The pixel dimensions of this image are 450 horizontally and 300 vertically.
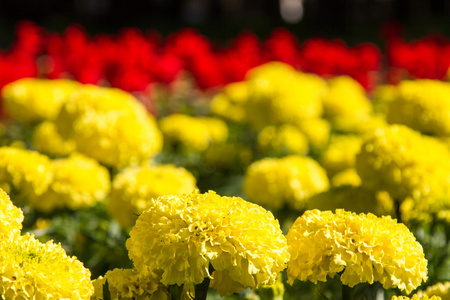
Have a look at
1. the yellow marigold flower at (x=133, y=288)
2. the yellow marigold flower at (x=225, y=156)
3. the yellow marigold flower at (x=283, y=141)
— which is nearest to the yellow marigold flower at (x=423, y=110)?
the yellow marigold flower at (x=283, y=141)

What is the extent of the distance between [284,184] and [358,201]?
0.51 m

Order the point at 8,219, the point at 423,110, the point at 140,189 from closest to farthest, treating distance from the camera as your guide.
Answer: the point at 8,219
the point at 140,189
the point at 423,110

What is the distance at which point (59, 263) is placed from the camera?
1.10 meters

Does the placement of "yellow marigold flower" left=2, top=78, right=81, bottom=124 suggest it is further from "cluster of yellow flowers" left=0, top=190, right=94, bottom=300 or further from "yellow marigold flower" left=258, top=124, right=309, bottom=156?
"cluster of yellow flowers" left=0, top=190, right=94, bottom=300

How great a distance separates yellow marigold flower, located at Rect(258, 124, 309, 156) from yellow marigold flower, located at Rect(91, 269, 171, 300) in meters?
2.26

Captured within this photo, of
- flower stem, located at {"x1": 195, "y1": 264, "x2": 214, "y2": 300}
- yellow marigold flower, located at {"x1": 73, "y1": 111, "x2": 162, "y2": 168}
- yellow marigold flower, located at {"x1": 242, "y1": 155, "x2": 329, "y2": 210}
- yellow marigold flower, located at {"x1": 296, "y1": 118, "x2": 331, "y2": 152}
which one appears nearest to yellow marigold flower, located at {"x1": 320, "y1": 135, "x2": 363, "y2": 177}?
yellow marigold flower, located at {"x1": 242, "y1": 155, "x2": 329, "y2": 210}

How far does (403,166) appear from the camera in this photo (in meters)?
1.96

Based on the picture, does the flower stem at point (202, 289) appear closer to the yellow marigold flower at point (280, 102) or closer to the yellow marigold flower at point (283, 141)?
the yellow marigold flower at point (280, 102)

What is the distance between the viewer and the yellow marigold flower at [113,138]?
2.55 m

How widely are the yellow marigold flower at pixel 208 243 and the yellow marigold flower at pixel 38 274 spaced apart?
123mm

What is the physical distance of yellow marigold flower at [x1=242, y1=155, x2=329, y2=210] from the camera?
2584mm

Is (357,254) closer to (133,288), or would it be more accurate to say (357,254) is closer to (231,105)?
(133,288)

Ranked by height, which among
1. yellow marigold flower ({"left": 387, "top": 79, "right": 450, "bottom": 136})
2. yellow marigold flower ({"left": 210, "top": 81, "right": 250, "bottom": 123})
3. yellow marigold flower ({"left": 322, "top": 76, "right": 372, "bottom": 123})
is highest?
yellow marigold flower ({"left": 387, "top": 79, "right": 450, "bottom": 136})

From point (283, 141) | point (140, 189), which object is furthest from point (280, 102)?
point (140, 189)
